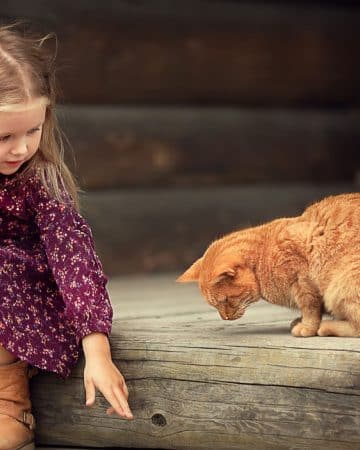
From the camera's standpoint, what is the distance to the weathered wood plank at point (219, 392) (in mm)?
2379

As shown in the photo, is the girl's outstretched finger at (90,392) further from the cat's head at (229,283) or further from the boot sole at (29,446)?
the cat's head at (229,283)

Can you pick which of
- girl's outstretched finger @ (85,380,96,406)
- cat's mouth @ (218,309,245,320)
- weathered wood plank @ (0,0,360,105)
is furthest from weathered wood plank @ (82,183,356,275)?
girl's outstretched finger @ (85,380,96,406)

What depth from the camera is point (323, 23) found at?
5.41 m

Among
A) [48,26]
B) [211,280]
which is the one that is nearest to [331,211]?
[211,280]

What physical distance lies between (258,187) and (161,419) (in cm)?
288

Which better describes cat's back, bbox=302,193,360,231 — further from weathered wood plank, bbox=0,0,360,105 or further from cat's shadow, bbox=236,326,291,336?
weathered wood plank, bbox=0,0,360,105

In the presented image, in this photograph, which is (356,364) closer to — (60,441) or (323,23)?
(60,441)

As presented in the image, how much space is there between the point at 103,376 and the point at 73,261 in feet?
0.93

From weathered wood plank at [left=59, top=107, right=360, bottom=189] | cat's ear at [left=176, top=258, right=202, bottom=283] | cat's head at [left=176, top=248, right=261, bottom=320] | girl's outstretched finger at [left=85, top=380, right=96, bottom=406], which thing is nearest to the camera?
girl's outstretched finger at [left=85, top=380, right=96, bottom=406]

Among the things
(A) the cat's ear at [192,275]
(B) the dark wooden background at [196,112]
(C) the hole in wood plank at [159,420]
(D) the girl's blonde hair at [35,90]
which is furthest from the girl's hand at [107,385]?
(B) the dark wooden background at [196,112]

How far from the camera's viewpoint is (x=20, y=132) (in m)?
2.49

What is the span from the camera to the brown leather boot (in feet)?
8.33

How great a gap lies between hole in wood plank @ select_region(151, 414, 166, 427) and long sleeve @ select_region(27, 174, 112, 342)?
0.23 meters

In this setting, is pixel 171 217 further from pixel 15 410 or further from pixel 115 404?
pixel 115 404
